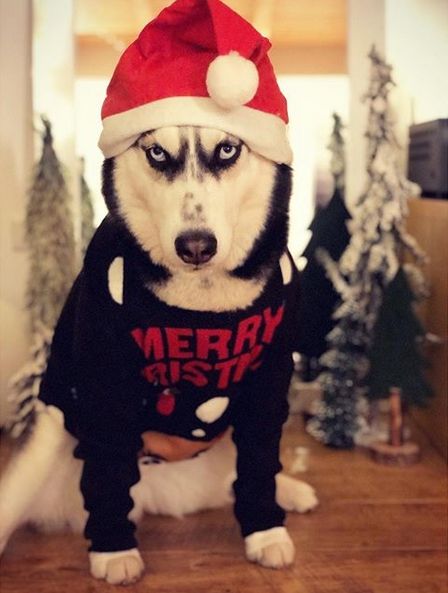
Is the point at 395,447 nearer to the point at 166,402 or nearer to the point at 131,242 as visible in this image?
the point at 166,402

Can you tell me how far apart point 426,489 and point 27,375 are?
3.45 ft

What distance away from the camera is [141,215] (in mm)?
1339

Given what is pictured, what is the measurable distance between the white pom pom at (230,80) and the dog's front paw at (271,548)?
820 mm

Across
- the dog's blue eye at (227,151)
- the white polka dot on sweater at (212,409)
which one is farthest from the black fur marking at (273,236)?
the white polka dot on sweater at (212,409)

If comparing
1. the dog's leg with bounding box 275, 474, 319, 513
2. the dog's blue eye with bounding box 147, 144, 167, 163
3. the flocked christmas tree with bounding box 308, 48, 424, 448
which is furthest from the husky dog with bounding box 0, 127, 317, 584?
the flocked christmas tree with bounding box 308, 48, 424, 448

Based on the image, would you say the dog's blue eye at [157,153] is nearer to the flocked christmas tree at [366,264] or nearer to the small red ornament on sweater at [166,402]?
the small red ornament on sweater at [166,402]

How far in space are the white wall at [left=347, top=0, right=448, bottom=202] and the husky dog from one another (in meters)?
0.91

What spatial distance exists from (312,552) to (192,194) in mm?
784

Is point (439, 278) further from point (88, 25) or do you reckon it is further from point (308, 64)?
point (88, 25)

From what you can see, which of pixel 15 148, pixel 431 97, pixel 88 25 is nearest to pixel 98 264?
pixel 15 148

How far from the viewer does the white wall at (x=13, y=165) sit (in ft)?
6.93

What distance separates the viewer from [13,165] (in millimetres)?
2145

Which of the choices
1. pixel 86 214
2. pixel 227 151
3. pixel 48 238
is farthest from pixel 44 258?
pixel 227 151

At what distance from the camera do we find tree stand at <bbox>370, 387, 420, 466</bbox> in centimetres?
200
